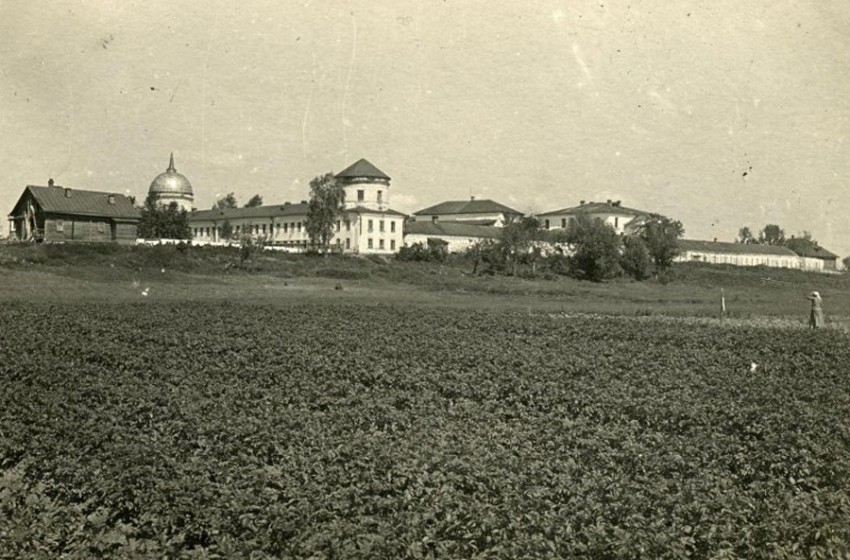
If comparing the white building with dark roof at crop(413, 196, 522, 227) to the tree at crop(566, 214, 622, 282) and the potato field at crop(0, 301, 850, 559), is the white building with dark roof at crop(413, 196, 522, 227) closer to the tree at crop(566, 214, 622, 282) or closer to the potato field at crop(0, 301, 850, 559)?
the tree at crop(566, 214, 622, 282)

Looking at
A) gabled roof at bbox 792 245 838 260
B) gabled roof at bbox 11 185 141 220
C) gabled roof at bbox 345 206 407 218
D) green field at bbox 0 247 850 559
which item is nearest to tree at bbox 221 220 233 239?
gabled roof at bbox 345 206 407 218

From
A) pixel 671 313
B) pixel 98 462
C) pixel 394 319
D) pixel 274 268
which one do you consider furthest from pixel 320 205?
pixel 98 462

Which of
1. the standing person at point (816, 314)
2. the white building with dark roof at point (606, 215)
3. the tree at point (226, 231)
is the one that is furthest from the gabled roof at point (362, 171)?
the standing person at point (816, 314)

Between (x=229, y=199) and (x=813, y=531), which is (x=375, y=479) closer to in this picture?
(x=813, y=531)

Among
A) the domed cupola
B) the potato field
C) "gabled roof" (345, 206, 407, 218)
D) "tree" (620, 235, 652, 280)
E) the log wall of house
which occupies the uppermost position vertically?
the domed cupola

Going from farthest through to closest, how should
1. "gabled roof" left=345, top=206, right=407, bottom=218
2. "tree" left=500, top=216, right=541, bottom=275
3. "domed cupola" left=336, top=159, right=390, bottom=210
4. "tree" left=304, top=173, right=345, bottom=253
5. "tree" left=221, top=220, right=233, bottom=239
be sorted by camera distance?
"tree" left=221, top=220, right=233, bottom=239
"domed cupola" left=336, top=159, right=390, bottom=210
"gabled roof" left=345, top=206, right=407, bottom=218
"tree" left=304, top=173, right=345, bottom=253
"tree" left=500, top=216, right=541, bottom=275

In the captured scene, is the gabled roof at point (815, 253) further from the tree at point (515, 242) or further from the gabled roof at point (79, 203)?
the gabled roof at point (79, 203)
